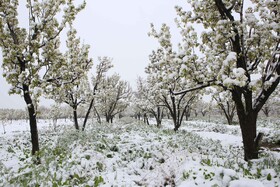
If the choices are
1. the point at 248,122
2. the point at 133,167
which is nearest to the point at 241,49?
the point at 248,122

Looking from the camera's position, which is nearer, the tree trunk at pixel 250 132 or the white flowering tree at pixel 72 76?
the tree trunk at pixel 250 132

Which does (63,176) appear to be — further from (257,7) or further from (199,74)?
(257,7)

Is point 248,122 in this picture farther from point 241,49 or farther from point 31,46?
point 31,46

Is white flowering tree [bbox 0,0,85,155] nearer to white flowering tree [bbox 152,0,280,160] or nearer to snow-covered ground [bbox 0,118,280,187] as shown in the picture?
snow-covered ground [bbox 0,118,280,187]

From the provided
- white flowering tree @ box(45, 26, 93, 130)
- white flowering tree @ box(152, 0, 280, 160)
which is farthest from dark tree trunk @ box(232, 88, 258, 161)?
white flowering tree @ box(45, 26, 93, 130)

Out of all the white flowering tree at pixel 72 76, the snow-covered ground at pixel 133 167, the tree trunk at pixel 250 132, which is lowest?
the snow-covered ground at pixel 133 167

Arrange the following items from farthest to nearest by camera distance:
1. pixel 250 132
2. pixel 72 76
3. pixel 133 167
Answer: pixel 72 76, pixel 133 167, pixel 250 132

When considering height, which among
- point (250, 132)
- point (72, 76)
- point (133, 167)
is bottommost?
point (133, 167)

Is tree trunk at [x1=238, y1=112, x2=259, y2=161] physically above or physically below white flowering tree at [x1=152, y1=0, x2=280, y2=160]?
below

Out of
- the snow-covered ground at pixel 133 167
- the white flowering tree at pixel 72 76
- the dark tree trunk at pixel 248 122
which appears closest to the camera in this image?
the snow-covered ground at pixel 133 167

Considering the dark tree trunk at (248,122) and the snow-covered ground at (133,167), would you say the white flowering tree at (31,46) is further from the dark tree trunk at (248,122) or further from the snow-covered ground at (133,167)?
the dark tree trunk at (248,122)

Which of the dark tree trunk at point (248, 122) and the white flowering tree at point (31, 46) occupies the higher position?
the white flowering tree at point (31, 46)

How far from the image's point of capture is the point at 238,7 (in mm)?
7301

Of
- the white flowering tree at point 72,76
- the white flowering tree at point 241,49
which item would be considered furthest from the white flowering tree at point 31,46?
the white flowering tree at point 241,49
